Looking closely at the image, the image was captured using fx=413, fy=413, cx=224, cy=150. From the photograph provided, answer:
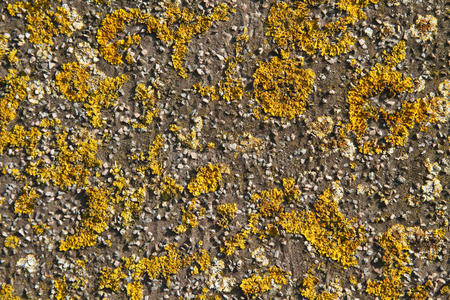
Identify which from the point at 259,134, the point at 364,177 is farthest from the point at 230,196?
the point at 364,177

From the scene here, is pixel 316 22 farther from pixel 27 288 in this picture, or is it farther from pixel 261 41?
pixel 27 288

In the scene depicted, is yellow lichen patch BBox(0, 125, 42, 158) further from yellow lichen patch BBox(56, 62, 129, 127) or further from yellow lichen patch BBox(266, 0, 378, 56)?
yellow lichen patch BBox(266, 0, 378, 56)

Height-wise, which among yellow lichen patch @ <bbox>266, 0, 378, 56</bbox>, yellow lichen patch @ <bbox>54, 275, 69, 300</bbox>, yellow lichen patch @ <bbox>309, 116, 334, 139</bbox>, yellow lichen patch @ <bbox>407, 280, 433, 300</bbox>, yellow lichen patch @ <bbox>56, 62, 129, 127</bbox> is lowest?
yellow lichen patch @ <bbox>54, 275, 69, 300</bbox>

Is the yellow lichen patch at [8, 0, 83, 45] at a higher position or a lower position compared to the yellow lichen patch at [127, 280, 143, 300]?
higher

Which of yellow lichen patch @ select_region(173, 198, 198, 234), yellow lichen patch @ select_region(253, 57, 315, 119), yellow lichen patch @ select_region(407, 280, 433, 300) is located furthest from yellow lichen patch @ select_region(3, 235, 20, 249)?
yellow lichen patch @ select_region(407, 280, 433, 300)

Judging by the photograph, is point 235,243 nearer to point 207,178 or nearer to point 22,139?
point 207,178

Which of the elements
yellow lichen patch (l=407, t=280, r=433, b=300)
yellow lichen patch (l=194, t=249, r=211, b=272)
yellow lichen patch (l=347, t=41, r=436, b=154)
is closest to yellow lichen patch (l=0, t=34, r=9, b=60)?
yellow lichen patch (l=194, t=249, r=211, b=272)

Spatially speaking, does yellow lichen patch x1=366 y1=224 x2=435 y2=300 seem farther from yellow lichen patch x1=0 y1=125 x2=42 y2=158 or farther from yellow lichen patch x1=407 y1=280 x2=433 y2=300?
yellow lichen patch x1=0 y1=125 x2=42 y2=158
